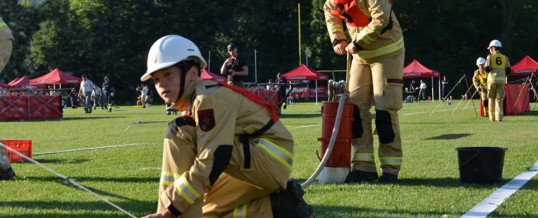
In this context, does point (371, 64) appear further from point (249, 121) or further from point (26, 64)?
point (26, 64)

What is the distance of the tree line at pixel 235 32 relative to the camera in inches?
2504

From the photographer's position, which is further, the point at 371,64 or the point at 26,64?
the point at 26,64

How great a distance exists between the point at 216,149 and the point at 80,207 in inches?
90.0

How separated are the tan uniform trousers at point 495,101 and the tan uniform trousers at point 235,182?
50.0 ft

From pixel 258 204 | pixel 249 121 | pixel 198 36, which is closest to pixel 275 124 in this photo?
pixel 249 121

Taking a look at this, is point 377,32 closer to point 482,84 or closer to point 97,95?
point 482,84

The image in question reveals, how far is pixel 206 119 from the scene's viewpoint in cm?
402

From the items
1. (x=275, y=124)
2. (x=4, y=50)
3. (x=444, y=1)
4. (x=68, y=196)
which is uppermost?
(x=444, y=1)

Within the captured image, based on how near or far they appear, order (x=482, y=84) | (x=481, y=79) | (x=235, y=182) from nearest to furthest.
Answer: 1. (x=235, y=182)
2. (x=482, y=84)
3. (x=481, y=79)

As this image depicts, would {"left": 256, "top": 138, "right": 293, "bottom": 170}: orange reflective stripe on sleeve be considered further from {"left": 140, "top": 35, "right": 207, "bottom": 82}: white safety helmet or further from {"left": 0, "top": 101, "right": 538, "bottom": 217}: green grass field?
{"left": 0, "top": 101, "right": 538, "bottom": 217}: green grass field

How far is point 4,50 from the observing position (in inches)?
289

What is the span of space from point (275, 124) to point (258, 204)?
525 millimetres

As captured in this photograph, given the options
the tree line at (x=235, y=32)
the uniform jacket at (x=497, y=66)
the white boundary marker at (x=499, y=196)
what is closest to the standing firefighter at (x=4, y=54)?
Answer: the white boundary marker at (x=499, y=196)

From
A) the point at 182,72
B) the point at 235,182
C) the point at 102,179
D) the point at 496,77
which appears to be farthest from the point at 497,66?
the point at 182,72
